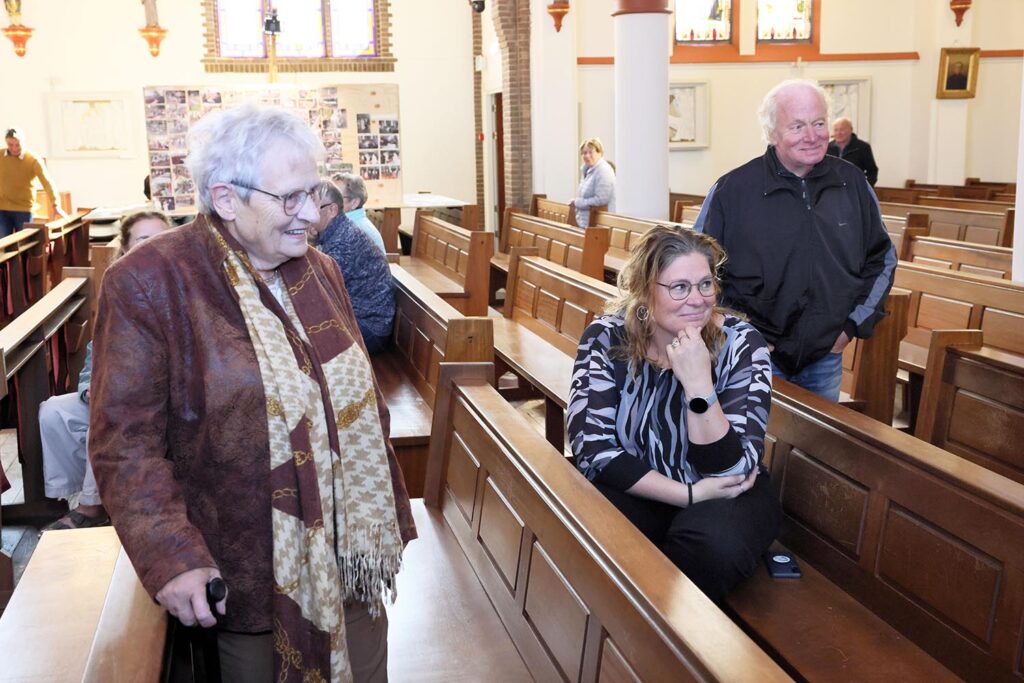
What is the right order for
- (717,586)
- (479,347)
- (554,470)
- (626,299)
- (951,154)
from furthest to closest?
(951,154) → (479,347) → (626,299) → (717,586) → (554,470)

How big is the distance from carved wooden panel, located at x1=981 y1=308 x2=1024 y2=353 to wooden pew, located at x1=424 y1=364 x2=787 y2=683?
2.34m

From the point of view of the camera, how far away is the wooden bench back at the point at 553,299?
16.1 ft

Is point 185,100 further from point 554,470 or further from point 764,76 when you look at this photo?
point 764,76

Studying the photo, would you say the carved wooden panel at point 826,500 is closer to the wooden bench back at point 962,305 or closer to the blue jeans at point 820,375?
the blue jeans at point 820,375

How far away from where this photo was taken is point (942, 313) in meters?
5.00

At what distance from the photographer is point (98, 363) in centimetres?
185

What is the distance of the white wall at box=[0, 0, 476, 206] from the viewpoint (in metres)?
16.2

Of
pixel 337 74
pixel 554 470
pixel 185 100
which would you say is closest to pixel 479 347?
pixel 554 470

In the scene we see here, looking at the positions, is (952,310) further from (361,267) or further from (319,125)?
(319,125)

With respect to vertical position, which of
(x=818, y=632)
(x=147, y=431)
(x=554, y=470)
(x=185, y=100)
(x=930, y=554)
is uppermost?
(x=185, y=100)

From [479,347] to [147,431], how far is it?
183 cm

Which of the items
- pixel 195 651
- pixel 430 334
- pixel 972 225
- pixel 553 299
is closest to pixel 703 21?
pixel 972 225

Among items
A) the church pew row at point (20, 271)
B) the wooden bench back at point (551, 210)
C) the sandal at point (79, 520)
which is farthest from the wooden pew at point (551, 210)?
the sandal at point (79, 520)

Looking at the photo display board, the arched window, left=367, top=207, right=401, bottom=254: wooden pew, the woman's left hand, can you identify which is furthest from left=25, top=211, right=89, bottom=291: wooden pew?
the woman's left hand
